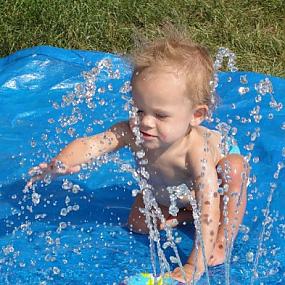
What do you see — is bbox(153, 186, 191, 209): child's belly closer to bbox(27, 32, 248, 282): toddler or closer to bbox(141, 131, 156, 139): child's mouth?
bbox(27, 32, 248, 282): toddler

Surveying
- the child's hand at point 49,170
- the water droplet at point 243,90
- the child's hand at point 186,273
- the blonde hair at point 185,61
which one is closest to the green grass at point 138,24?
the water droplet at point 243,90

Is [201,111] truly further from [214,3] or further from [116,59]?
[214,3]

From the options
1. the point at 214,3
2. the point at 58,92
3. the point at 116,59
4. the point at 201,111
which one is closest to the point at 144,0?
the point at 214,3

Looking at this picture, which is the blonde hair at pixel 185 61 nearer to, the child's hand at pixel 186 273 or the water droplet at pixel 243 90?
the child's hand at pixel 186 273

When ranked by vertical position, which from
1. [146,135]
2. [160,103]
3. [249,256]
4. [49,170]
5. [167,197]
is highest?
[160,103]

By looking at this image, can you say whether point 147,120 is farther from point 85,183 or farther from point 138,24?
point 138,24

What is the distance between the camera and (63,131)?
10.3 feet

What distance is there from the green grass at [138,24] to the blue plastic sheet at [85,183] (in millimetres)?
448

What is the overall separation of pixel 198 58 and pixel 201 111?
0.57 feet

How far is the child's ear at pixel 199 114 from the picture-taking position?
232 centimetres

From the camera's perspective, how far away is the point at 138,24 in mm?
4223

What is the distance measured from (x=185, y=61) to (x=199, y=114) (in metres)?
0.20

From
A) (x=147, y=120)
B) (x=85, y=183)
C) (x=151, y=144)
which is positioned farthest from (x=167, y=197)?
(x=85, y=183)

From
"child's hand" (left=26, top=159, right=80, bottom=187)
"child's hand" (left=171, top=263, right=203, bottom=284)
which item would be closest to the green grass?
"child's hand" (left=26, top=159, right=80, bottom=187)
